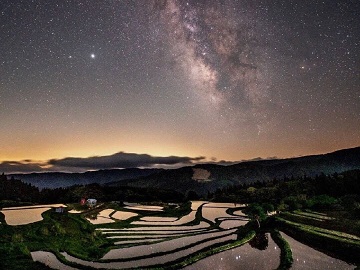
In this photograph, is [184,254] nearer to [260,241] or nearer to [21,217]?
[260,241]

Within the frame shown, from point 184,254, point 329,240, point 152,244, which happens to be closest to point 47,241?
point 152,244

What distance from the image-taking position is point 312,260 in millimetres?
28812

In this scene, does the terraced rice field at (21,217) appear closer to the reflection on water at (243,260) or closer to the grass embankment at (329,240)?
the reflection on water at (243,260)

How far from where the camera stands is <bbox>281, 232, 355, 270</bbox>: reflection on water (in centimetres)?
2673

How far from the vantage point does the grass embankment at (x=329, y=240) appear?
30.7 meters

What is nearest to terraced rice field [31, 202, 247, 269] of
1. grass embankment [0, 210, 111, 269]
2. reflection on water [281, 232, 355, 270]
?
grass embankment [0, 210, 111, 269]

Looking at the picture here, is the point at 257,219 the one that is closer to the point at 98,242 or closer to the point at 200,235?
the point at 200,235

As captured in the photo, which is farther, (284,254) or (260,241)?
(260,241)

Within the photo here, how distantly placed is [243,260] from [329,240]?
12790mm

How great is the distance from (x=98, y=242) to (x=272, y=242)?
20.9 meters

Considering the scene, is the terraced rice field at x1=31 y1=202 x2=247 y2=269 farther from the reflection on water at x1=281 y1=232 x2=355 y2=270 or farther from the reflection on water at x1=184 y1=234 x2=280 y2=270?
the reflection on water at x1=281 y1=232 x2=355 y2=270

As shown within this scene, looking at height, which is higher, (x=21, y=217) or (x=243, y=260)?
(x=21, y=217)

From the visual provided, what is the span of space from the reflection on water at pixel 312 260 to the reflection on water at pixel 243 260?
1.80 metres

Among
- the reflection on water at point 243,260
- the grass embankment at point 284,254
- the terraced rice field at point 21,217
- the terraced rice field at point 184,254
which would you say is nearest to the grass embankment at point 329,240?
the terraced rice field at point 184,254
